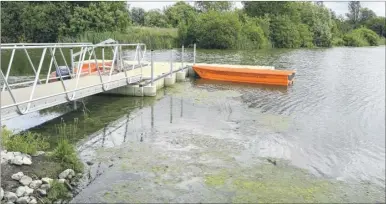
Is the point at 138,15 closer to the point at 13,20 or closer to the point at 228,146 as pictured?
the point at 13,20

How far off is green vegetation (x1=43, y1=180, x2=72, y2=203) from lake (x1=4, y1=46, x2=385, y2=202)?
0.27m

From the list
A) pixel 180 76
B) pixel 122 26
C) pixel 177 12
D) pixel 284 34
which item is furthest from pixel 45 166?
pixel 177 12

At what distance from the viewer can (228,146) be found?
9484 millimetres

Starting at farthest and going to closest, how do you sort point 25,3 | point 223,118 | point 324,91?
point 25,3 < point 324,91 < point 223,118

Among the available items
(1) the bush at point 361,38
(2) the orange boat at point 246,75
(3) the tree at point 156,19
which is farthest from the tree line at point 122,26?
(2) the orange boat at point 246,75

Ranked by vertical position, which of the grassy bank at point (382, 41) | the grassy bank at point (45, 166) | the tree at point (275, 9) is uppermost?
Result: the tree at point (275, 9)

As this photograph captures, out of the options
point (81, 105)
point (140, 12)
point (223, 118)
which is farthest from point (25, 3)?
point (223, 118)

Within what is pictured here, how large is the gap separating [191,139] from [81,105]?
5.28 metres

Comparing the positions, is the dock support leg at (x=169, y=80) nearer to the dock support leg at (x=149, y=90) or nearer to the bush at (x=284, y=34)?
the dock support leg at (x=149, y=90)

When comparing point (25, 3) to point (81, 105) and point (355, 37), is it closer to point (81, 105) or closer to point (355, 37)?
point (81, 105)

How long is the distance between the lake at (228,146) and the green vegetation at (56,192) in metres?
0.27

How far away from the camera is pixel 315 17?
2459 inches

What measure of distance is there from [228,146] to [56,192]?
4.28m

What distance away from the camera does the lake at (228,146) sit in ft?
23.1
